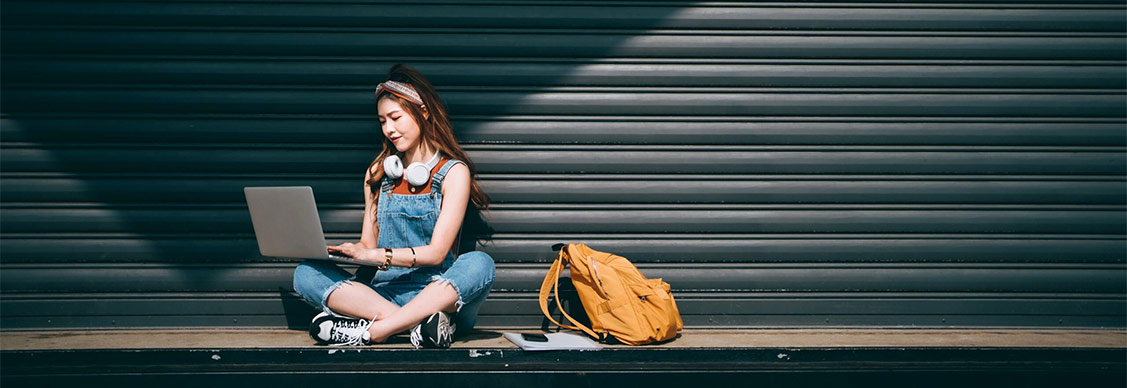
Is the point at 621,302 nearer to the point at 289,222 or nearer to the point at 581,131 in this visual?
the point at 581,131

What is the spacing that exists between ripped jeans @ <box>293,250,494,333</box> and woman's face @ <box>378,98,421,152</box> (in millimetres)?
666

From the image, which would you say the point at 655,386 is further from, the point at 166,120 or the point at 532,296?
the point at 166,120

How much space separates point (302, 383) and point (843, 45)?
354 cm

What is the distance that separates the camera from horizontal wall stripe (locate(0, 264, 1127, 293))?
13.1 feet

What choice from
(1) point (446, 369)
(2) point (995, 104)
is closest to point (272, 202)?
(1) point (446, 369)

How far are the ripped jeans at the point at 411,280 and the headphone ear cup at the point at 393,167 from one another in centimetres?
50

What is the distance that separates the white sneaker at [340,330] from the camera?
315cm

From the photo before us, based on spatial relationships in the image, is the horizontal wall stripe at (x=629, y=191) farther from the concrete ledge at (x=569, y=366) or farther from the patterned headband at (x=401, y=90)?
the concrete ledge at (x=569, y=366)

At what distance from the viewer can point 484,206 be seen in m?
3.90

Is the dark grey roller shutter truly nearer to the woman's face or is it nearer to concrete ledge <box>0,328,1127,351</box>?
concrete ledge <box>0,328,1127,351</box>

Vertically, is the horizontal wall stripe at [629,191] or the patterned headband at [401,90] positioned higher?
the patterned headband at [401,90]

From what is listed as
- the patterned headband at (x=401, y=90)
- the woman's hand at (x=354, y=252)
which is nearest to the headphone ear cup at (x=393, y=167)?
the patterned headband at (x=401, y=90)

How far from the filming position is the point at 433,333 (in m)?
3.09

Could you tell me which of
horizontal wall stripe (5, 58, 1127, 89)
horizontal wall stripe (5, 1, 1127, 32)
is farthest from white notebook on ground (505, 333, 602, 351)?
horizontal wall stripe (5, 1, 1127, 32)
